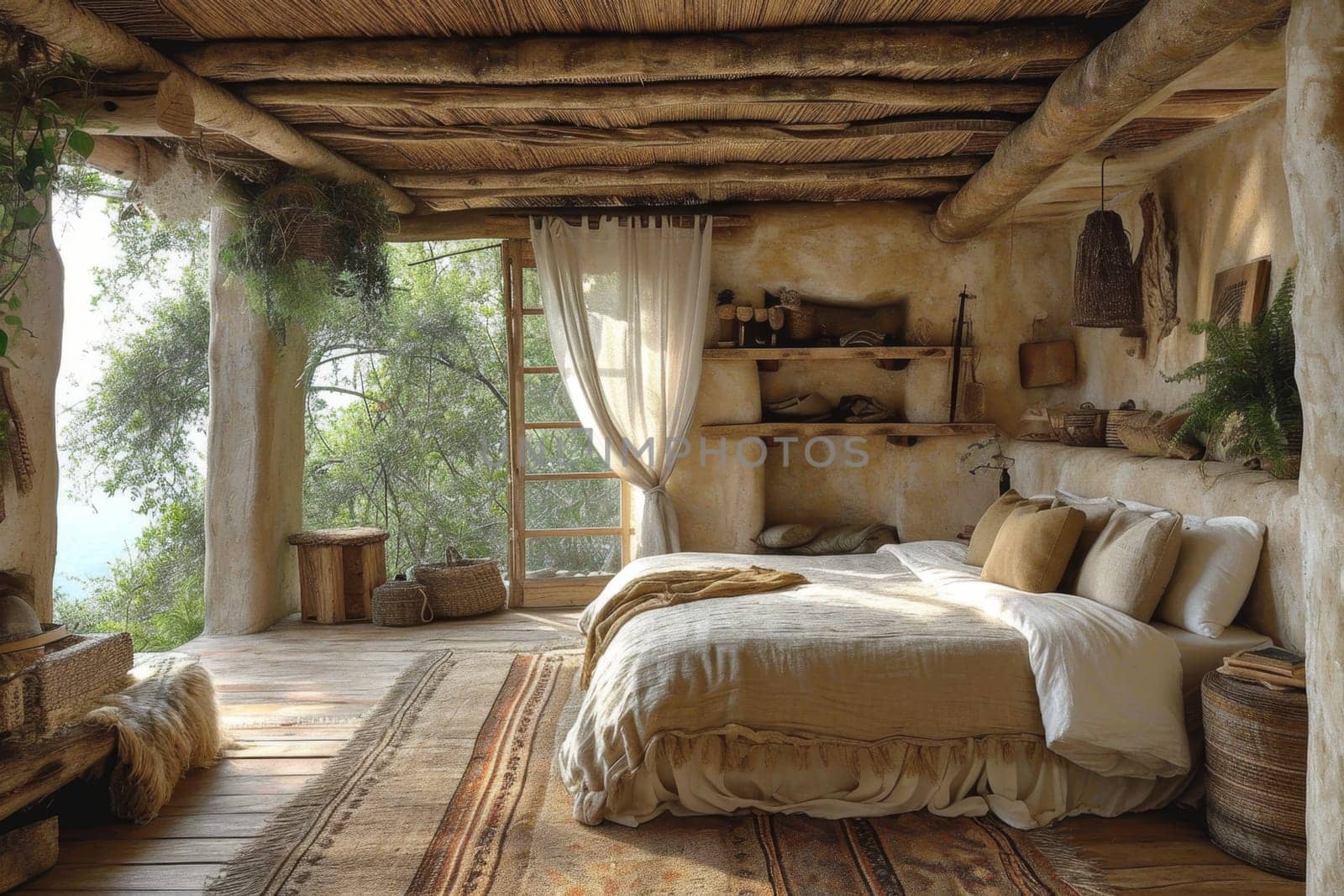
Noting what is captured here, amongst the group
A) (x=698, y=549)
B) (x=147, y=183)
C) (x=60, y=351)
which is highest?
(x=147, y=183)

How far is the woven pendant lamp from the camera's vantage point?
4.39 m

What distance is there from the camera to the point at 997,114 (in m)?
4.21

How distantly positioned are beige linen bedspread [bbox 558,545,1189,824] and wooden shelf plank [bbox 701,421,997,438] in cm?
269

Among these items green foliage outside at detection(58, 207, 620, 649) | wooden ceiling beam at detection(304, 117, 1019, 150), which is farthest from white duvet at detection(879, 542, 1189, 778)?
green foliage outside at detection(58, 207, 620, 649)

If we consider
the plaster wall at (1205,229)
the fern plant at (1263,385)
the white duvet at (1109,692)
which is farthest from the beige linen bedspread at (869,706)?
the plaster wall at (1205,229)

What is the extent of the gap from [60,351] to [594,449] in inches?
124

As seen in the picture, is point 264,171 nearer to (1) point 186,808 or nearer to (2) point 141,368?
(1) point 186,808

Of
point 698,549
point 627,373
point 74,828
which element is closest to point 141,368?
point 627,373

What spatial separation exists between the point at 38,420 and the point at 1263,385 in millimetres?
4165

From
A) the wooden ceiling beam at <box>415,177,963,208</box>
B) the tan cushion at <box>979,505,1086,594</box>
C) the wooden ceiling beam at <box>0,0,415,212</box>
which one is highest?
the wooden ceiling beam at <box>415,177,963,208</box>

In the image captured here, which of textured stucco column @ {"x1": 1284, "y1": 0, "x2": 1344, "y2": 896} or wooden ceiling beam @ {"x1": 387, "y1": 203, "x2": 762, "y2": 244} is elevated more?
wooden ceiling beam @ {"x1": 387, "y1": 203, "x2": 762, "y2": 244}

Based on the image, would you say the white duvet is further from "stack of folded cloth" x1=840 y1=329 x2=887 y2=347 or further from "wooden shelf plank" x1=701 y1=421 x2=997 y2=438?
"stack of folded cloth" x1=840 y1=329 x2=887 y2=347

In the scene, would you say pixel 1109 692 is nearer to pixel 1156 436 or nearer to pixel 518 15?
pixel 1156 436

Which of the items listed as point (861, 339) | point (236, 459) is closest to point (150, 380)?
point (236, 459)
